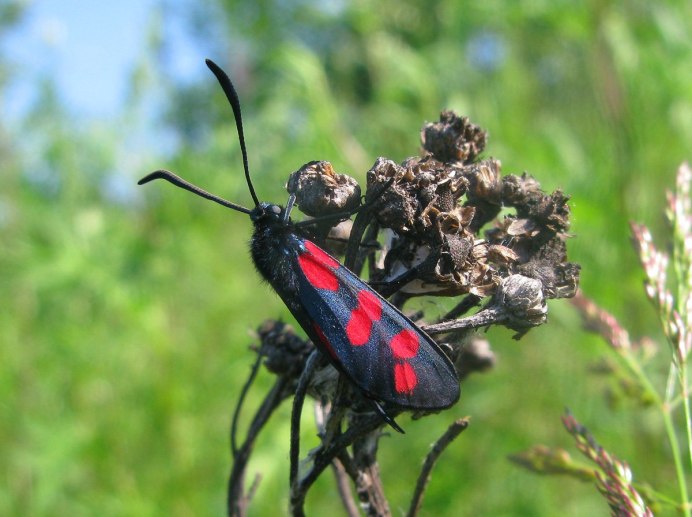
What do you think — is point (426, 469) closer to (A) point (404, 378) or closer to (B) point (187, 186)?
(A) point (404, 378)

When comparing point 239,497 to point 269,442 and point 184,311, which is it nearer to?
point 269,442

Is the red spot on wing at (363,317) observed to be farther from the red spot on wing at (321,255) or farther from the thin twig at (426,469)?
the thin twig at (426,469)

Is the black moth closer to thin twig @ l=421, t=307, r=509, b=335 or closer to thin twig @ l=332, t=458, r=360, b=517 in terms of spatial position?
thin twig @ l=421, t=307, r=509, b=335

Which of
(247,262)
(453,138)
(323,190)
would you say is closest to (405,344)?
(323,190)

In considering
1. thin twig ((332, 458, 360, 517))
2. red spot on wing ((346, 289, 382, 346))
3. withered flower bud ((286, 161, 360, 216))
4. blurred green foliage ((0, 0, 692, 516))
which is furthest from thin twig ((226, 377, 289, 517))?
blurred green foliage ((0, 0, 692, 516))

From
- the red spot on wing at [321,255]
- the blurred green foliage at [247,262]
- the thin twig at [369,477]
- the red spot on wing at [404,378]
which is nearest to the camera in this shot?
the red spot on wing at [404,378]

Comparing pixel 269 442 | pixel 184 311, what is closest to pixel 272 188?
pixel 184 311

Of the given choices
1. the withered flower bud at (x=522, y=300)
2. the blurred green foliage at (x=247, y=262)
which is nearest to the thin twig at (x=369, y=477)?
the withered flower bud at (x=522, y=300)
